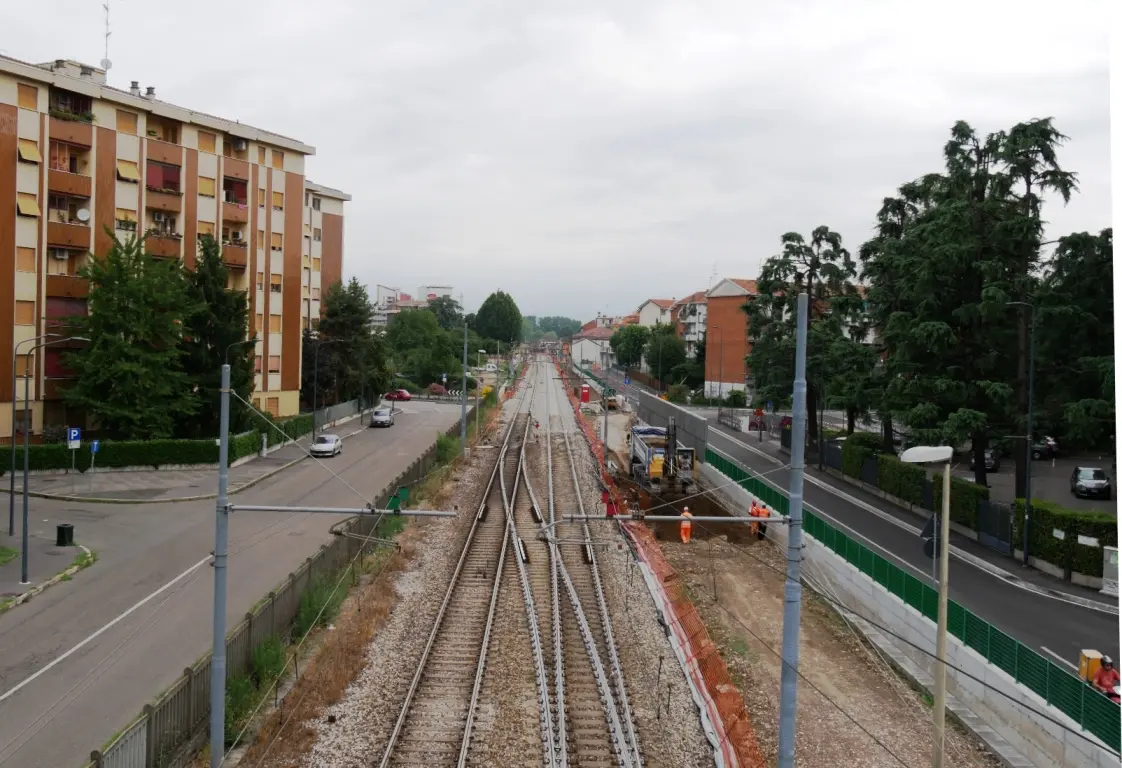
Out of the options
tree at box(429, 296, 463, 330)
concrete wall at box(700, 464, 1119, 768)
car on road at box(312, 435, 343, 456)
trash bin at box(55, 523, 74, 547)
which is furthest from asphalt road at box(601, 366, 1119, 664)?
tree at box(429, 296, 463, 330)

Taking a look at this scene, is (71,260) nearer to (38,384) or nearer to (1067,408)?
(38,384)

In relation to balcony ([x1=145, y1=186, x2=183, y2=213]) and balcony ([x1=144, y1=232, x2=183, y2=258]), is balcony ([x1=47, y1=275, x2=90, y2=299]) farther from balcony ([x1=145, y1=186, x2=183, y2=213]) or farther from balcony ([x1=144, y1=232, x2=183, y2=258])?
balcony ([x1=145, y1=186, x2=183, y2=213])

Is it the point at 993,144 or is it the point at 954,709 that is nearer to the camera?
the point at 954,709

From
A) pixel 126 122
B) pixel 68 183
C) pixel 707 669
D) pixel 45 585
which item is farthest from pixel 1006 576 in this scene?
pixel 126 122

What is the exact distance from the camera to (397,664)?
16.2 m

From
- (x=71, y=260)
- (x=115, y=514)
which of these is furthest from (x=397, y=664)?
(x=71, y=260)

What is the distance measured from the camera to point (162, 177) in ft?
136

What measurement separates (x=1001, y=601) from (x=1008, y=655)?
6.75 m

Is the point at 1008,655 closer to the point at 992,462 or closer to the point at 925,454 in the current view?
the point at 925,454

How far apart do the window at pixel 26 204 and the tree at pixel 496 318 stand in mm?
130532

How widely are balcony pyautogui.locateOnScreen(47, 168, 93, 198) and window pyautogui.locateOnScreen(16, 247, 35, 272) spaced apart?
2.95 m

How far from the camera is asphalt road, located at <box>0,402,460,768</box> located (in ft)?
43.6

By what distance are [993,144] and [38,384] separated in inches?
1484

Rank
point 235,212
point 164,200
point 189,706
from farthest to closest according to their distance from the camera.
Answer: point 235,212
point 164,200
point 189,706
